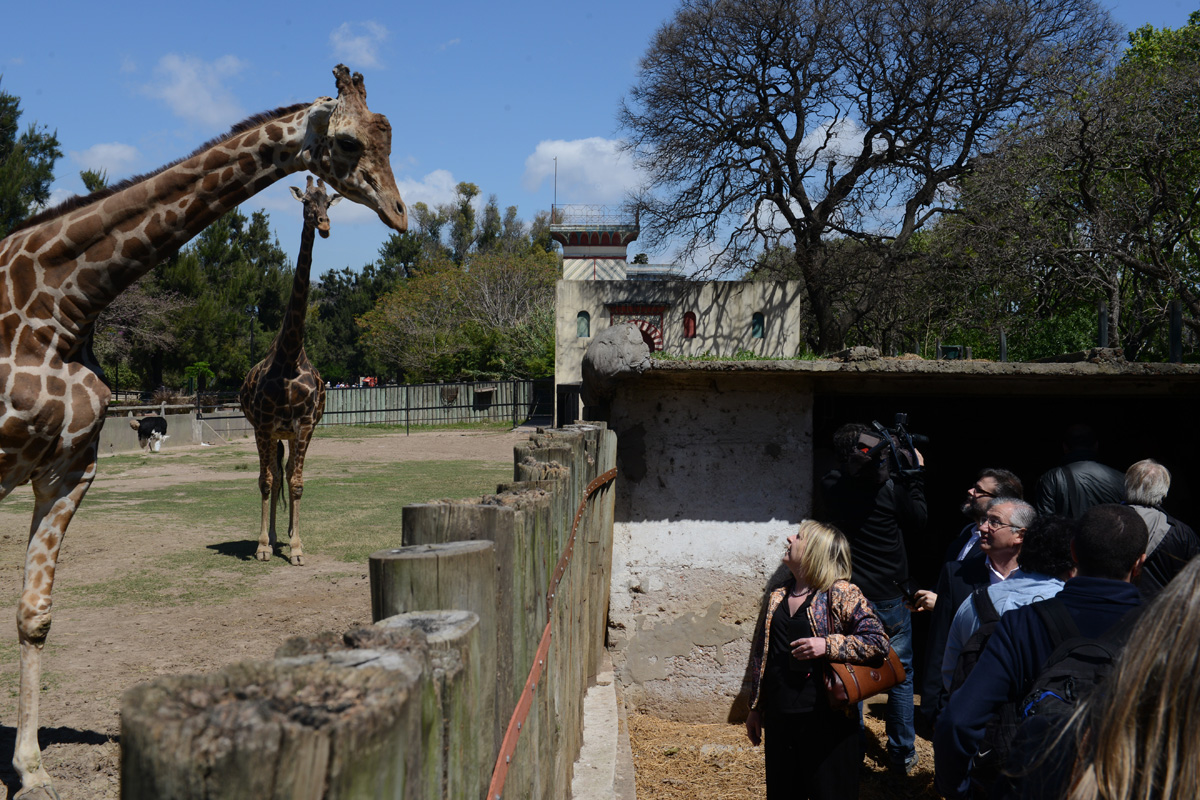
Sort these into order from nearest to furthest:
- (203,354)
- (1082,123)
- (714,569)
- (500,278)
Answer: (714,569)
(1082,123)
(203,354)
(500,278)

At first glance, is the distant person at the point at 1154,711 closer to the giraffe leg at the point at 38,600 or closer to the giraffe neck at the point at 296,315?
the giraffe leg at the point at 38,600

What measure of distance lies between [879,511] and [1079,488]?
45.7 inches

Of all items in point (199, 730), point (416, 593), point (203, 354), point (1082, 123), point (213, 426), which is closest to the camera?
point (199, 730)

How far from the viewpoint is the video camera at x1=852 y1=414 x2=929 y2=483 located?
5.25 meters

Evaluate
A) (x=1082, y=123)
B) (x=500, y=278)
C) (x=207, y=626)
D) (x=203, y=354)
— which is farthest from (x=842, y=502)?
(x=500, y=278)

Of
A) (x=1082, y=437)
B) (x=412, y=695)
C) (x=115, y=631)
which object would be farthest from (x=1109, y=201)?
(x=412, y=695)

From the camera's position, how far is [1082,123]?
13273mm

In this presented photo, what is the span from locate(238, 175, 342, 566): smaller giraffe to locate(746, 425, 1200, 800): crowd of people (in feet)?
20.0

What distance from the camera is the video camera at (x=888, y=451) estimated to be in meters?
5.25

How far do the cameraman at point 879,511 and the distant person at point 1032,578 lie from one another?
1746 millimetres

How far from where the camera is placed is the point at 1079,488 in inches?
203

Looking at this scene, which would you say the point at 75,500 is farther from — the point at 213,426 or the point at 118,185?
the point at 213,426

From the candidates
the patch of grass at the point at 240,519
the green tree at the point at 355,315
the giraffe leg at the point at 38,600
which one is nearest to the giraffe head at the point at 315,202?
the patch of grass at the point at 240,519

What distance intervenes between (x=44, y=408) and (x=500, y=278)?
4066 cm
